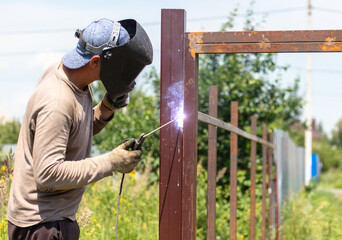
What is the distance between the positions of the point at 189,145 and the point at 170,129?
0.13 meters

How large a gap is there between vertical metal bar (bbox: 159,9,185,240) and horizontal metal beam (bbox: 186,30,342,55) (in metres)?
0.08

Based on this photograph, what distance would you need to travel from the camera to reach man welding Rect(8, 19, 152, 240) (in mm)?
2289

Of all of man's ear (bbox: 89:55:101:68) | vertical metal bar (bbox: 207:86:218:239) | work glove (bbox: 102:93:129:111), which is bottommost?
vertical metal bar (bbox: 207:86:218:239)

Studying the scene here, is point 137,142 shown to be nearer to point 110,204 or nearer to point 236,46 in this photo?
point 236,46

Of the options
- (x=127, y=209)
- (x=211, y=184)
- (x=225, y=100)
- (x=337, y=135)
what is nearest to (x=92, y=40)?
(x=211, y=184)

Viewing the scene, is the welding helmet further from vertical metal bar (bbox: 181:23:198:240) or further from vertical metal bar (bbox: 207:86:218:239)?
vertical metal bar (bbox: 207:86:218:239)

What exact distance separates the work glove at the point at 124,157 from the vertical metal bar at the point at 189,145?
0.84 feet

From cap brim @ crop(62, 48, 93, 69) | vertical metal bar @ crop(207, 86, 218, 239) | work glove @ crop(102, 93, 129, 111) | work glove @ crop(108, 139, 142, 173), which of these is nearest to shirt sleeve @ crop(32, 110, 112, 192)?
work glove @ crop(108, 139, 142, 173)

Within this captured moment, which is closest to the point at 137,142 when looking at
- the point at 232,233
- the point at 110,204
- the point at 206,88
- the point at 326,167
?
the point at 232,233

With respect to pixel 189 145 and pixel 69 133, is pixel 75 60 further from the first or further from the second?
pixel 189 145

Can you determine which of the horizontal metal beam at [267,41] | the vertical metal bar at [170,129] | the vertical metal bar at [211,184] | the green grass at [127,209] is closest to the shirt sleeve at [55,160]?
the vertical metal bar at [170,129]

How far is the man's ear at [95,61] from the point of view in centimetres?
247

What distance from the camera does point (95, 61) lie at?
8.18 ft

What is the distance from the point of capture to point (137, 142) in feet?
8.22
